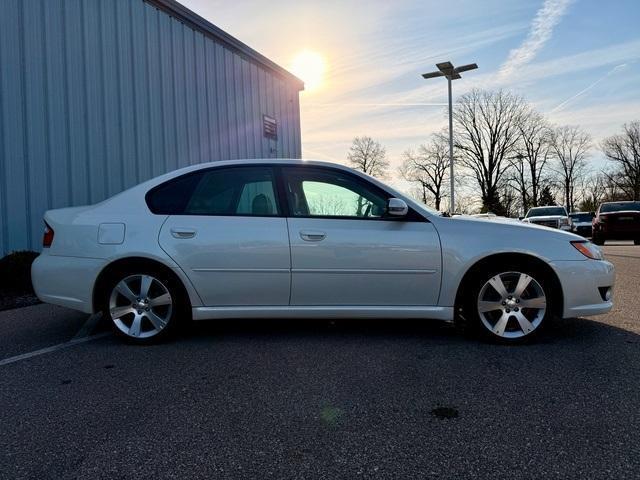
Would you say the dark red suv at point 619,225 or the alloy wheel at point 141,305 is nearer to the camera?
the alloy wheel at point 141,305

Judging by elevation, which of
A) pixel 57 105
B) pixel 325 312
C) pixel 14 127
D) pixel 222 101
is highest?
pixel 222 101

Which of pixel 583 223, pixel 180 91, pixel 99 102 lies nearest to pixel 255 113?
pixel 180 91

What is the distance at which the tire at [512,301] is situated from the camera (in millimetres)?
3812

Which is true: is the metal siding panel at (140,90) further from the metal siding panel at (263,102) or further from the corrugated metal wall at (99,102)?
the metal siding panel at (263,102)

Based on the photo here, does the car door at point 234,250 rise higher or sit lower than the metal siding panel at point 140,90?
lower

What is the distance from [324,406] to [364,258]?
140cm

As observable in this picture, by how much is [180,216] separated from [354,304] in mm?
1598

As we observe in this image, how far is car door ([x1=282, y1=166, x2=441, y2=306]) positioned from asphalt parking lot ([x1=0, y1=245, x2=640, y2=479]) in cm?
41

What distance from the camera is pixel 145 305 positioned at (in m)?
4.03

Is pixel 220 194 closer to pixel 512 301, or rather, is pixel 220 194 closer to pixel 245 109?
pixel 512 301

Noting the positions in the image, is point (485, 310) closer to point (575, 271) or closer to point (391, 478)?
point (575, 271)

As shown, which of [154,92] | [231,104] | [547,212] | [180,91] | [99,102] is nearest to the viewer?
[99,102]

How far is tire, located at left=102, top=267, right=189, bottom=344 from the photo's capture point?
4.01 m

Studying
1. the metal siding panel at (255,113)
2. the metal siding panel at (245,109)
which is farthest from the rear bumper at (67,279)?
the metal siding panel at (255,113)
